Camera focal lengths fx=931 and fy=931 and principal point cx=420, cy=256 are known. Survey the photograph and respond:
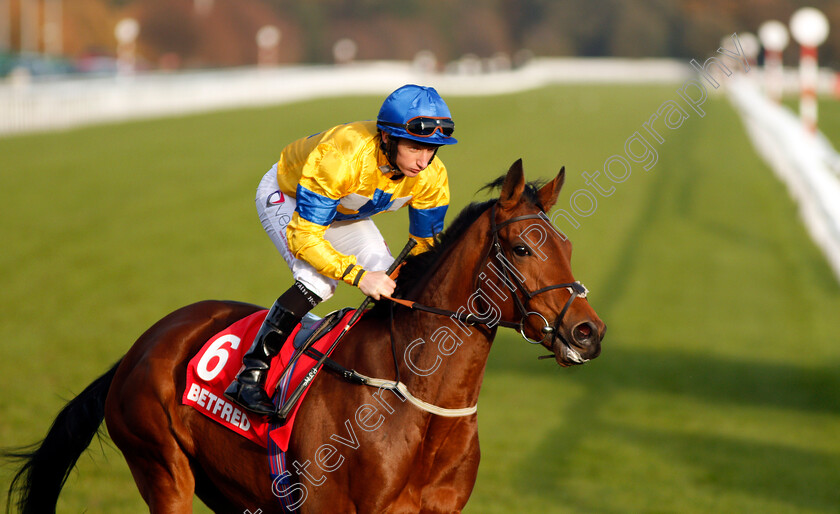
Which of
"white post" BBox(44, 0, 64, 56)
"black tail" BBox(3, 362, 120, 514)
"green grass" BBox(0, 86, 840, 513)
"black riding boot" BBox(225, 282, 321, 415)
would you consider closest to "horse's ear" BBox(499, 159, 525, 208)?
"black riding boot" BBox(225, 282, 321, 415)

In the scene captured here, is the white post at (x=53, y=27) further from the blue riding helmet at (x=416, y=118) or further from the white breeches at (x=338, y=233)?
the blue riding helmet at (x=416, y=118)

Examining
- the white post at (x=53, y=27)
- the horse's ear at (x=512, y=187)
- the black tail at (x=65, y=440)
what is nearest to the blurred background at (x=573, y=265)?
the horse's ear at (x=512, y=187)

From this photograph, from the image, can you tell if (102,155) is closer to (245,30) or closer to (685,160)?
(685,160)

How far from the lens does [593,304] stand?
10555 mm

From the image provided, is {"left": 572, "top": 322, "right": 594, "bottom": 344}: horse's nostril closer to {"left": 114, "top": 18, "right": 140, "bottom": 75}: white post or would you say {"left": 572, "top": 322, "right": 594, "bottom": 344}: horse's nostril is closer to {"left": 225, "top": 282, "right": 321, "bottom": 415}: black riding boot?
{"left": 225, "top": 282, "right": 321, "bottom": 415}: black riding boot

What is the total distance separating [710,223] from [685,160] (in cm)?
706

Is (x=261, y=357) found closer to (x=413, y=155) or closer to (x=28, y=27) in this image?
(x=413, y=155)

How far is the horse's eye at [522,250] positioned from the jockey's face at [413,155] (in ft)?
1.61

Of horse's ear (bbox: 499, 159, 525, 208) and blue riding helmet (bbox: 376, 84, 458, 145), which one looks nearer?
horse's ear (bbox: 499, 159, 525, 208)

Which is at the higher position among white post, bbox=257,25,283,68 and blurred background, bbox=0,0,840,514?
white post, bbox=257,25,283,68

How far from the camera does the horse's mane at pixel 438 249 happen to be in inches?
129

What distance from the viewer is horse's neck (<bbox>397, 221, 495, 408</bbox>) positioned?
3.19 m

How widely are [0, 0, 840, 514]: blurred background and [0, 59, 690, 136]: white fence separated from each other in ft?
0.31

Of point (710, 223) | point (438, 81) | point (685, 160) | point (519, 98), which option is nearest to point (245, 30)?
point (438, 81)
